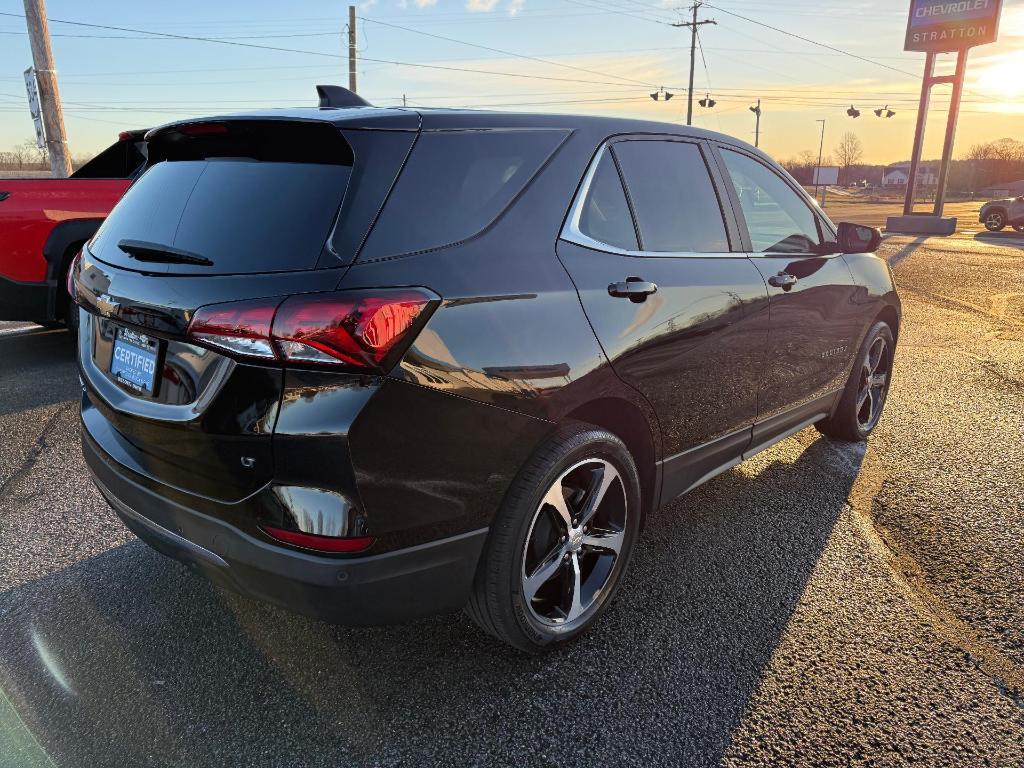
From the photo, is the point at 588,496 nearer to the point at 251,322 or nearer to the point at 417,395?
the point at 417,395

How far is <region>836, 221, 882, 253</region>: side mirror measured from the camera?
160 inches

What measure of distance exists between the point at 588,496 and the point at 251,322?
4.28ft

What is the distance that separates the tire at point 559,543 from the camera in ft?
7.45

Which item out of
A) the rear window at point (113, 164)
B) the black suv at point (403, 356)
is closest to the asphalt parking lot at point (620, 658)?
the black suv at point (403, 356)

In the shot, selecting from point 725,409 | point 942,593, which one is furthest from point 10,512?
point 942,593

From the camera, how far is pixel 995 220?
26.2 m

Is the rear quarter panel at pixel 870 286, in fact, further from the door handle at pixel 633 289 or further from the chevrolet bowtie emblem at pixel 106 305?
the chevrolet bowtie emblem at pixel 106 305

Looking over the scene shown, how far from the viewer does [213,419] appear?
6.43 feet

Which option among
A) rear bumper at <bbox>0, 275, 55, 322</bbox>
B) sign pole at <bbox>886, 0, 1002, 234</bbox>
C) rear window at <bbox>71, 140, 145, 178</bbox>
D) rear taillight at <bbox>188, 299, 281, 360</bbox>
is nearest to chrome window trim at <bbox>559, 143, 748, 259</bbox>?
rear taillight at <bbox>188, 299, 281, 360</bbox>

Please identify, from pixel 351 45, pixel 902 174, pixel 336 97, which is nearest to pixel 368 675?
pixel 336 97

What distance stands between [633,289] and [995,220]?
2925 cm

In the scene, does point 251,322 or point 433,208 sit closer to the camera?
point 251,322

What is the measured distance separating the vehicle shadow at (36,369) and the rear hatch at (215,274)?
3.44 meters

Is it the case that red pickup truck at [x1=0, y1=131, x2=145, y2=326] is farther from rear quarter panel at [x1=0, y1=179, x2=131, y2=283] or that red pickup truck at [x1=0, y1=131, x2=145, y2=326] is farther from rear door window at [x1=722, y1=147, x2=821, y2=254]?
rear door window at [x1=722, y1=147, x2=821, y2=254]
